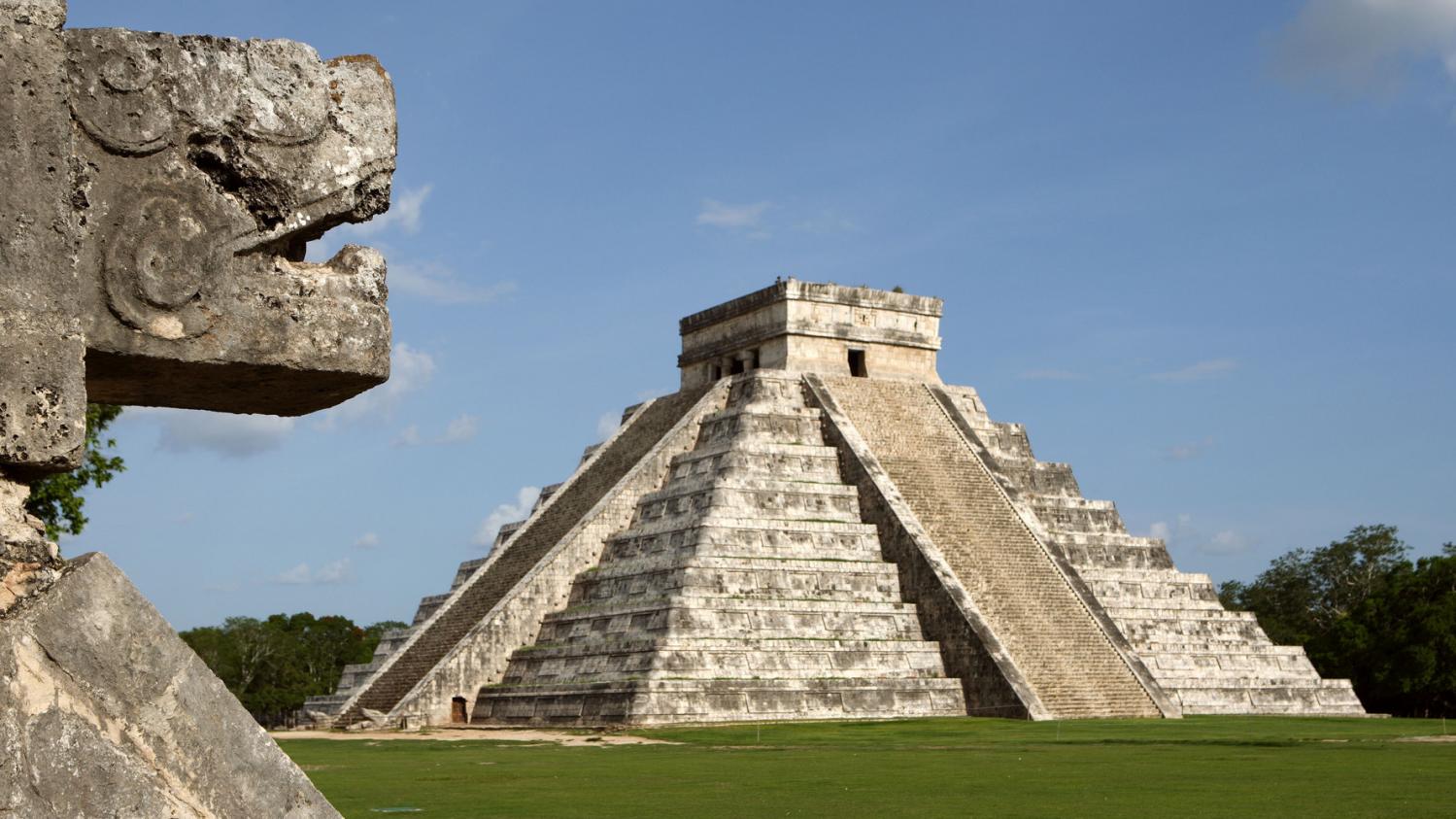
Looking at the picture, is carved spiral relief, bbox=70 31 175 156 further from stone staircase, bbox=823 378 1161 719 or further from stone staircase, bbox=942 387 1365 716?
stone staircase, bbox=942 387 1365 716

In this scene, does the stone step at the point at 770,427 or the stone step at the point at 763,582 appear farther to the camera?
the stone step at the point at 770,427

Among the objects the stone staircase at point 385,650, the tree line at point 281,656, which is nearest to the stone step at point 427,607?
the stone staircase at point 385,650

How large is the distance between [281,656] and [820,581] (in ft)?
121

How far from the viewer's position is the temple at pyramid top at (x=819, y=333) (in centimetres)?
3612

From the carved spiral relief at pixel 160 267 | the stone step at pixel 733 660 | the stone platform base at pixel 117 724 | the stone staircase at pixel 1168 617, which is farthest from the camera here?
the stone staircase at pixel 1168 617

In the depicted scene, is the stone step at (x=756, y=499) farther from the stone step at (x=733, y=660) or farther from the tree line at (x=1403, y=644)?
the tree line at (x=1403, y=644)

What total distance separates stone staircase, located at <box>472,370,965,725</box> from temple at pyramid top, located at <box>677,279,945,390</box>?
140 inches

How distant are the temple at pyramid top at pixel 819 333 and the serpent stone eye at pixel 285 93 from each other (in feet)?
108

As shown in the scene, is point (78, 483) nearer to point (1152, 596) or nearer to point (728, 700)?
point (728, 700)

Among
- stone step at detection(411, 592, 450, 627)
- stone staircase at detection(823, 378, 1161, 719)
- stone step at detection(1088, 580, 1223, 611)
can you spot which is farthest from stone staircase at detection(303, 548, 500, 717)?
stone step at detection(1088, 580, 1223, 611)

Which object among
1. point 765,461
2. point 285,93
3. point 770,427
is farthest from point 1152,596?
point 285,93

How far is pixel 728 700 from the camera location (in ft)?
89.1

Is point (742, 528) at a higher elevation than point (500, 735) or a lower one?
higher

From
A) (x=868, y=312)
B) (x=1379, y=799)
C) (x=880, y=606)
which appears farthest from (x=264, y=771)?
(x=868, y=312)
